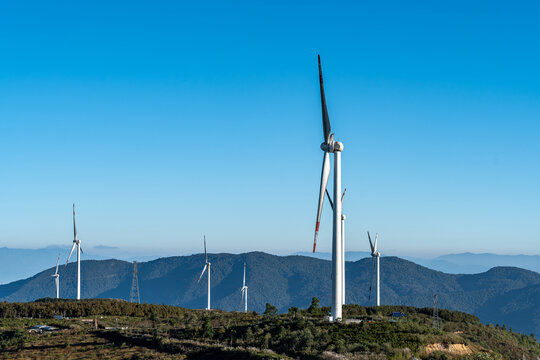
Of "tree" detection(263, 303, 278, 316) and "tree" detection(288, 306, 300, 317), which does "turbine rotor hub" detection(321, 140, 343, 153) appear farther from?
"tree" detection(263, 303, 278, 316)

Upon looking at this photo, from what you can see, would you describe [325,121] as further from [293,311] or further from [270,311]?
[270,311]

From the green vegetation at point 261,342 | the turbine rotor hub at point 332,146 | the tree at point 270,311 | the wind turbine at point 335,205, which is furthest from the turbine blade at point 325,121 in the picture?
the tree at point 270,311

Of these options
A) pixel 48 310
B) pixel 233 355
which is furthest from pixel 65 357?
pixel 48 310

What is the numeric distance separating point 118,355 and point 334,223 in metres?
35.3

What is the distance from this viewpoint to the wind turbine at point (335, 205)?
285ft

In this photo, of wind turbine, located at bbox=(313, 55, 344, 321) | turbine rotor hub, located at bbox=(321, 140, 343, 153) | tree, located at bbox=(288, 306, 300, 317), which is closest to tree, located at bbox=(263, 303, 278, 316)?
tree, located at bbox=(288, 306, 300, 317)

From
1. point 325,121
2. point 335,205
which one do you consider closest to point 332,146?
point 325,121

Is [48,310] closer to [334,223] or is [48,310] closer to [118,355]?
[118,355]

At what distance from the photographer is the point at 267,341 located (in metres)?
77.3

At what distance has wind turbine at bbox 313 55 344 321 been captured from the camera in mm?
86875

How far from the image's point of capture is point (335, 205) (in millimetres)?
88750

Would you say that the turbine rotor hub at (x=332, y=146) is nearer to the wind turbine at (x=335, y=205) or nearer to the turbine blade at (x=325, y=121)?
the wind turbine at (x=335, y=205)

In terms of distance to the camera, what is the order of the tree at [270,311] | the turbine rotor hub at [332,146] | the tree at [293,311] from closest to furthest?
the turbine rotor hub at [332,146] → the tree at [293,311] → the tree at [270,311]

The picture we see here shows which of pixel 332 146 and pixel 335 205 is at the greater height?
pixel 332 146
